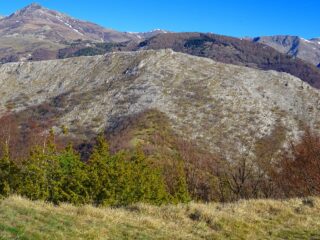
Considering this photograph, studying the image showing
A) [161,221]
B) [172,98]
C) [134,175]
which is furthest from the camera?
[172,98]

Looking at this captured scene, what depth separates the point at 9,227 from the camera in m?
13.4

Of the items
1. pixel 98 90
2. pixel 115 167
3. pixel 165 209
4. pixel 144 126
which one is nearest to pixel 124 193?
pixel 115 167

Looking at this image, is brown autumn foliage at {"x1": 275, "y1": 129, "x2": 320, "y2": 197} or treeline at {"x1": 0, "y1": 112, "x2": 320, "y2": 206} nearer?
treeline at {"x1": 0, "y1": 112, "x2": 320, "y2": 206}

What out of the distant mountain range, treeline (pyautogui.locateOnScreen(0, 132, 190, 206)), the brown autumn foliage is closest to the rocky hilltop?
the distant mountain range

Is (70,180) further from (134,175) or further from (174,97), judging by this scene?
(174,97)

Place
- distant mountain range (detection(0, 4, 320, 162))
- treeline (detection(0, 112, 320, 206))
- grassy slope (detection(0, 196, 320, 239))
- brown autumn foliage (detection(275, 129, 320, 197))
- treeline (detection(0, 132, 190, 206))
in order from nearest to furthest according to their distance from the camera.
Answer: grassy slope (detection(0, 196, 320, 239))
treeline (detection(0, 132, 190, 206))
treeline (detection(0, 112, 320, 206))
brown autumn foliage (detection(275, 129, 320, 197))
distant mountain range (detection(0, 4, 320, 162))

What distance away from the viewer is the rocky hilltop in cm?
10088

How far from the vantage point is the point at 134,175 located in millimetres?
40531

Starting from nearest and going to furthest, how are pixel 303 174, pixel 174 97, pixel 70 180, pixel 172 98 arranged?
1. pixel 70 180
2. pixel 303 174
3. pixel 172 98
4. pixel 174 97

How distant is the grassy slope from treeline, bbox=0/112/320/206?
11044 millimetres

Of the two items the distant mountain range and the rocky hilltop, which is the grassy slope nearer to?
the distant mountain range

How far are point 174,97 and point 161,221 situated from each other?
96.1m

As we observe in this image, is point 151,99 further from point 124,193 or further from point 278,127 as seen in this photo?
point 124,193

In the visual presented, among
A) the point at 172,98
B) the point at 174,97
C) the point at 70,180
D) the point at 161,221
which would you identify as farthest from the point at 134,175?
the point at 174,97
